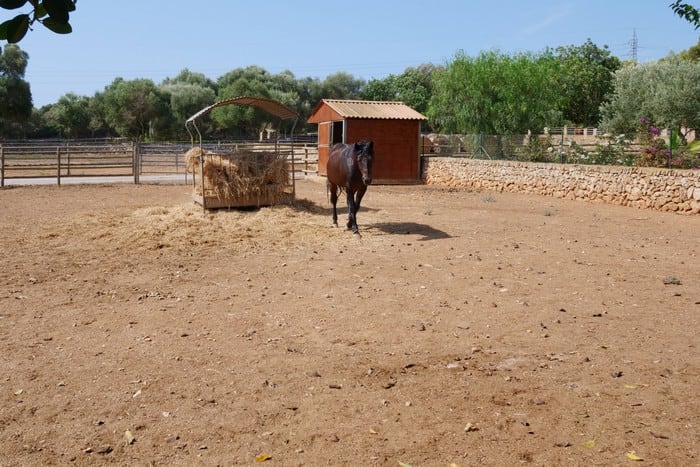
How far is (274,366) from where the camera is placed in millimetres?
4434

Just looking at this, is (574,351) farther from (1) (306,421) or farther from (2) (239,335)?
(2) (239,335)

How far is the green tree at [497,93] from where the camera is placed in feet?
Answer: 83.0

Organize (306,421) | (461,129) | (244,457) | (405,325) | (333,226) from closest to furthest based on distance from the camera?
(244,457) → (306,421) → (405,325) → (333,226) → (461,129)

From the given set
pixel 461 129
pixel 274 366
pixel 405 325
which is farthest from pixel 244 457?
pixel 461 129

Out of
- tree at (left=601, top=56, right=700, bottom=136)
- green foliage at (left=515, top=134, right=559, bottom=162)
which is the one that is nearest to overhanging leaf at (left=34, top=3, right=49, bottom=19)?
green foliage at (left=515, top=134, right=559, bottom=162)

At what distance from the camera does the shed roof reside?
2089 centimetres

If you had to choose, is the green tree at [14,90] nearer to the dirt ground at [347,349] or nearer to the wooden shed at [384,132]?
the wooden shed at [384,132]

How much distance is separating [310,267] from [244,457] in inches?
181

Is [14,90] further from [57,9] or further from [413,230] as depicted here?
[57,9]

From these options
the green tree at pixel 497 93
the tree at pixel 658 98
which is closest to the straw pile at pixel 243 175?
the green tree at pixel 497 93

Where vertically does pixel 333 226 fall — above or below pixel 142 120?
below

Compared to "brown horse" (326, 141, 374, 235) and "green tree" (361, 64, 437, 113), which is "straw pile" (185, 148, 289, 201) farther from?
"green tree" (361, 64, 437, 113)

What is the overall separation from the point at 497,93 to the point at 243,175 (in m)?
16.6

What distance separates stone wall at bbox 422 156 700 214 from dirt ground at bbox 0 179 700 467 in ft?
13.3
